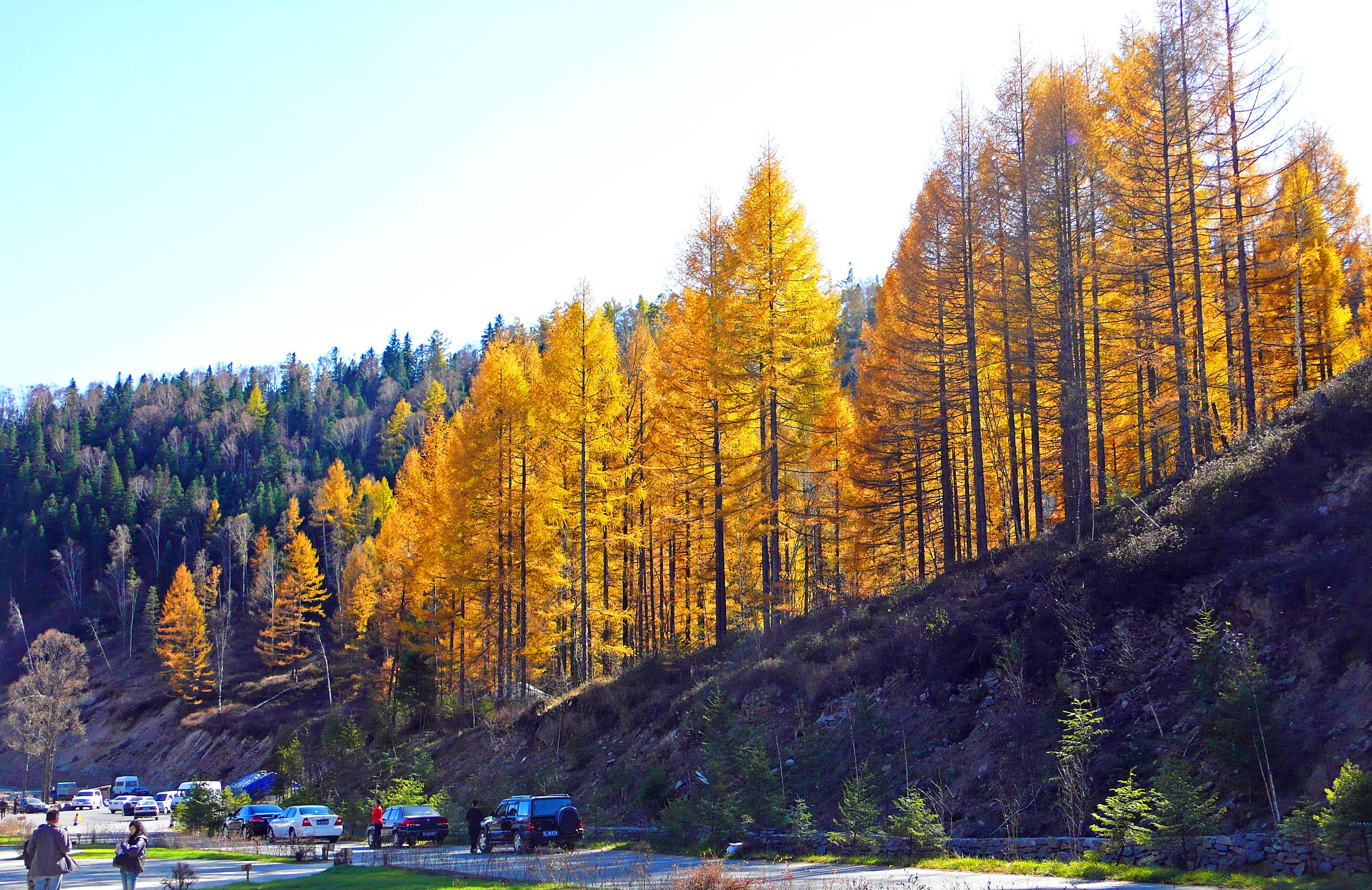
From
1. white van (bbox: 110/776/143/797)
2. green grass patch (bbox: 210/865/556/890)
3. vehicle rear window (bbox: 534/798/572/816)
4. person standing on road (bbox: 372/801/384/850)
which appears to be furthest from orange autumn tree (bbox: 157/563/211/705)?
green grass patch (bbox: 210/865/556/890)

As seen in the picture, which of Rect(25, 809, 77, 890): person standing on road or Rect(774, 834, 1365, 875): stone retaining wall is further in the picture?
Rect(25, 809, 77, 890): person standing on road

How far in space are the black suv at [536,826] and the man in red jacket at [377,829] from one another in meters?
5.68

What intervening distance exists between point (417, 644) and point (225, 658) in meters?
49.8

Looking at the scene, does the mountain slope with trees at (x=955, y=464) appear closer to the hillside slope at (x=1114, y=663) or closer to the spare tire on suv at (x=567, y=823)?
the hillside slope at (x=1114, y=663)

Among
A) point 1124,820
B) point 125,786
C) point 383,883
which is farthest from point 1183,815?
point 125,786

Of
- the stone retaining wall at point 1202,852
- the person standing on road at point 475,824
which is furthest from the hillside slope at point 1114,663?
the person standing on road at point 475,824

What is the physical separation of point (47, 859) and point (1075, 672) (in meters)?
16.6

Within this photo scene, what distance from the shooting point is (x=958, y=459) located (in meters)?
39.5

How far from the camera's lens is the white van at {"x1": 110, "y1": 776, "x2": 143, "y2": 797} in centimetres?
5816

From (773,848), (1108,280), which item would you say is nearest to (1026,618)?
(773,848)

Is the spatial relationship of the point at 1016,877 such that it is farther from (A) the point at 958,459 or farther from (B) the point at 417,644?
(B) the point at 417,644

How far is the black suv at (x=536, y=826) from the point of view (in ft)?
68.1

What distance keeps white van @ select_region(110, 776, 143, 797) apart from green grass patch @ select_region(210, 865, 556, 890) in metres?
50.9

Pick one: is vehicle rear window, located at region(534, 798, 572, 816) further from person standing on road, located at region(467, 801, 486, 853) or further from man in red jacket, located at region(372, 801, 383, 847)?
man in red jacket, located at region(372, 801, 383, 847)
